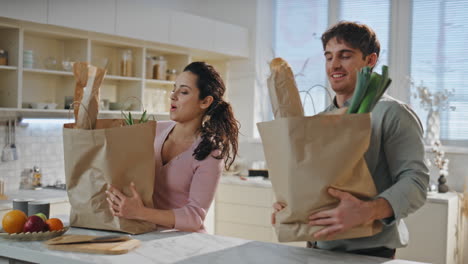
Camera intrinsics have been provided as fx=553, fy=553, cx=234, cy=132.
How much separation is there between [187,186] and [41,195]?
201 cm

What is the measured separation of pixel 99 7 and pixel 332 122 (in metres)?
2.99

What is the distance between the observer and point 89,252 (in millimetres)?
1711

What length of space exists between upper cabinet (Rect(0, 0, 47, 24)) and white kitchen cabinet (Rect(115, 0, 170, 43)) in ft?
2.08

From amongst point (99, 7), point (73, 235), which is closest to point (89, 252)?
point (73, 235)

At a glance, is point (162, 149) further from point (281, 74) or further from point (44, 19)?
point (44, 19)

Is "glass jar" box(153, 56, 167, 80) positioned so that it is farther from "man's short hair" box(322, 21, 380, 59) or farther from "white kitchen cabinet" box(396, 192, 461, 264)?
"man's short hair" box(322, 21, 380, 59)

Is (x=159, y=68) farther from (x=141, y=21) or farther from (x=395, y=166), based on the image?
(x=395, y=166)

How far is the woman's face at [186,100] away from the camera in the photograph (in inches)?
88.8

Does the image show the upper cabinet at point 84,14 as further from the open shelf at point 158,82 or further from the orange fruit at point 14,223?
the orange fruit at point 14,223

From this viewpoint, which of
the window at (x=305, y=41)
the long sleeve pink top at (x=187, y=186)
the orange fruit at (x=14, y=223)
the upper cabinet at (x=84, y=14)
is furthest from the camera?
the window at (x=305, y=41)

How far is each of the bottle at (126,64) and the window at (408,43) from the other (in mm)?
1577

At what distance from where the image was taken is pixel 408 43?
4.95 meters

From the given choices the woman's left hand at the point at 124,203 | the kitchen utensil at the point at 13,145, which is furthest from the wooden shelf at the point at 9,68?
the woman's left hand at the point at 124,203

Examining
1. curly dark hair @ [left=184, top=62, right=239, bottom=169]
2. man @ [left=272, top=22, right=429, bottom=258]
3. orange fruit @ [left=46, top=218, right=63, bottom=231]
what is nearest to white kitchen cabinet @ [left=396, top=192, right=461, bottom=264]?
curly dark hair @ [left=184, top=62, right=239, bottom=169]
